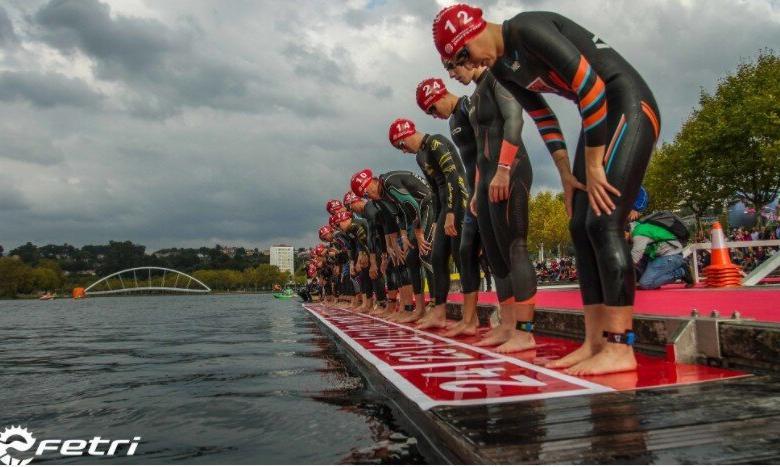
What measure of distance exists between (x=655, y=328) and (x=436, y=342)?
233 centimetres

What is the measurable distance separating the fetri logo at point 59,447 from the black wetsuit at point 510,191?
11.4 ft

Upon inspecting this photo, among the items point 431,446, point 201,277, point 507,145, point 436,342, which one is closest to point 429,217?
point 436,342

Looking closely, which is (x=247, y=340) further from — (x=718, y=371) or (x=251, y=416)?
(x=718, y=371)

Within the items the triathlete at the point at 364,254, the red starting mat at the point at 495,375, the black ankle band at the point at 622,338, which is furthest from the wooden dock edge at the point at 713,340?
the triathlete at the point at 364,254

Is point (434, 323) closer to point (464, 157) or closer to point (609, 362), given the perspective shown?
point (464, 157)

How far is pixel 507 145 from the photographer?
493cm

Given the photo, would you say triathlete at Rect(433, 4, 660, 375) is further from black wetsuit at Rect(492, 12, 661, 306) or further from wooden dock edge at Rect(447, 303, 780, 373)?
wooden dock edge at Rect(447, 303, 780, 373)

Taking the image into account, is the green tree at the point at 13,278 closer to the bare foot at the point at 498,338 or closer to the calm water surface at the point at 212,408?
the calm water surface at the point at 212,408

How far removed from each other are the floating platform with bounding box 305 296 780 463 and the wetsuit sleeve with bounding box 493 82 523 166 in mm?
1749

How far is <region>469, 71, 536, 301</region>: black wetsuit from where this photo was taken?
5.15 meters

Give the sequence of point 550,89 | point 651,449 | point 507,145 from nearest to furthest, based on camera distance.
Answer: point 651,449 < point 550,89 < point 507,145

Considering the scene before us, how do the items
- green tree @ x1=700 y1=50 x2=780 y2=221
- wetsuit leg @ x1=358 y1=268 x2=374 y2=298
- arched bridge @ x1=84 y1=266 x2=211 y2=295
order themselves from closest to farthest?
1. wetsuit leg @ x1=358 y1=268 x2=374 y2=298
2. green tree @ x1=700 y1=50 x2=780 y2=221
3. arched bridge @ x1=84 y1=266 x2=211 y2=295

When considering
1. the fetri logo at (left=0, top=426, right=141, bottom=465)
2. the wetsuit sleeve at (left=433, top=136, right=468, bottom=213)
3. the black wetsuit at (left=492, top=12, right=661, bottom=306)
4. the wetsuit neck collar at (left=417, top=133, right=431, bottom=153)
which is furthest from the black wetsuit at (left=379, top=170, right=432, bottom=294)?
the fetri logo at (left=0, top=426, right=141, bottom=465)

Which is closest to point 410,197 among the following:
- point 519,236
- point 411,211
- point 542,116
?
point 411,211
